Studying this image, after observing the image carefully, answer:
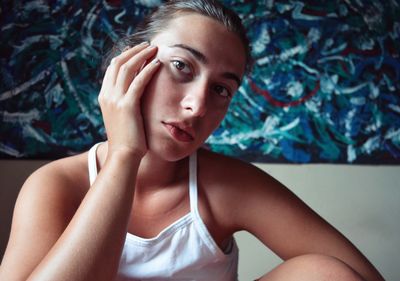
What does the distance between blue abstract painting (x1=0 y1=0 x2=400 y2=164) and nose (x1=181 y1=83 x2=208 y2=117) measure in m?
0.89

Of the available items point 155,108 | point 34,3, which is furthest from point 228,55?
point 34,3

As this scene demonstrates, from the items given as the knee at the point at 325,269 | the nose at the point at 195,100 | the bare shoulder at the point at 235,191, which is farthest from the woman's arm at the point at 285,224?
the nose at the point at 195,100

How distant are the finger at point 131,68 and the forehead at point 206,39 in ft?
0.09

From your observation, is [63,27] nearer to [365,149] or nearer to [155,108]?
[155,108]

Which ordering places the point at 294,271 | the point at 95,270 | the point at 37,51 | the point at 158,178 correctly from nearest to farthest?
1. the point at 95,270
2. the point at 294,271
3. the point at 158,178
4. the point at 37,51

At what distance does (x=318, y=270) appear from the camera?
30.0 inches

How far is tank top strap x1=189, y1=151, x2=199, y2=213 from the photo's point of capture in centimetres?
92

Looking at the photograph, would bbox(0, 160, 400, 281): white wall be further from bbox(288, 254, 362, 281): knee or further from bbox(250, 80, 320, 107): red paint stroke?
bbox(288, 254, 362, 281): knee

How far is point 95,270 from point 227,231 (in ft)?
1.18

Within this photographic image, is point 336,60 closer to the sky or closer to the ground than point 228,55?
closer to the ground

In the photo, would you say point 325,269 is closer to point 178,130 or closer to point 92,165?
point 178,130

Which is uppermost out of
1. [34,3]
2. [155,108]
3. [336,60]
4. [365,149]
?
[155,108]

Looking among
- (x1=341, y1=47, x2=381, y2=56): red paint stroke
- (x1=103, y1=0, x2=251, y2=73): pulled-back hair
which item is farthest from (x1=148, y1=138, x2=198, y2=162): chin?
(x1=341, y1=47, x2=381, y2=56): red paint stroke

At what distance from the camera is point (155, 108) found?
0.82m
